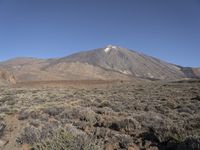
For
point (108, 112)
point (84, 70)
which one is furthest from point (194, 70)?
point (108, 112)

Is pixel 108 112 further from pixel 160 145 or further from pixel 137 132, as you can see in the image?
pixel 160 145

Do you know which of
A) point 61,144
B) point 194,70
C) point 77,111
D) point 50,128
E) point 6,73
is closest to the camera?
point 61,144

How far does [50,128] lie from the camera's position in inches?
386

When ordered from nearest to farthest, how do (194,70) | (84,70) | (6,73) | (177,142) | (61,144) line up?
(61,144)
(177,142)
(6,73)
(84,70)
(194,70)

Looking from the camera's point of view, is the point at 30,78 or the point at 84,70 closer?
the point at 30,78

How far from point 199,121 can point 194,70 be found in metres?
193

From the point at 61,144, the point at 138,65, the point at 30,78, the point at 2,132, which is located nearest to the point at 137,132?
the point at 61,144

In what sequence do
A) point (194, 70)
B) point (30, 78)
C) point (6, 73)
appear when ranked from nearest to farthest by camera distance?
1. point (6, 73)
2. point (30, 78)
3. point (194, 70)

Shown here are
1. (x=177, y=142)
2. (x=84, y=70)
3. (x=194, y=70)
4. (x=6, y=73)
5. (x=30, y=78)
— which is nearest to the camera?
(x=177, y=142)

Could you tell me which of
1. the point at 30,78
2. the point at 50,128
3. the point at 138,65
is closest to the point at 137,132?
the point at 50,128

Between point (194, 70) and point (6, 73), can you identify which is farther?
point (194, 70)

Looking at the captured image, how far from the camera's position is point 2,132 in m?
10.3

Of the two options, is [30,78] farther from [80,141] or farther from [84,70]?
[80,141]

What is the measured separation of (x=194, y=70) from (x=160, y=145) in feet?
640
